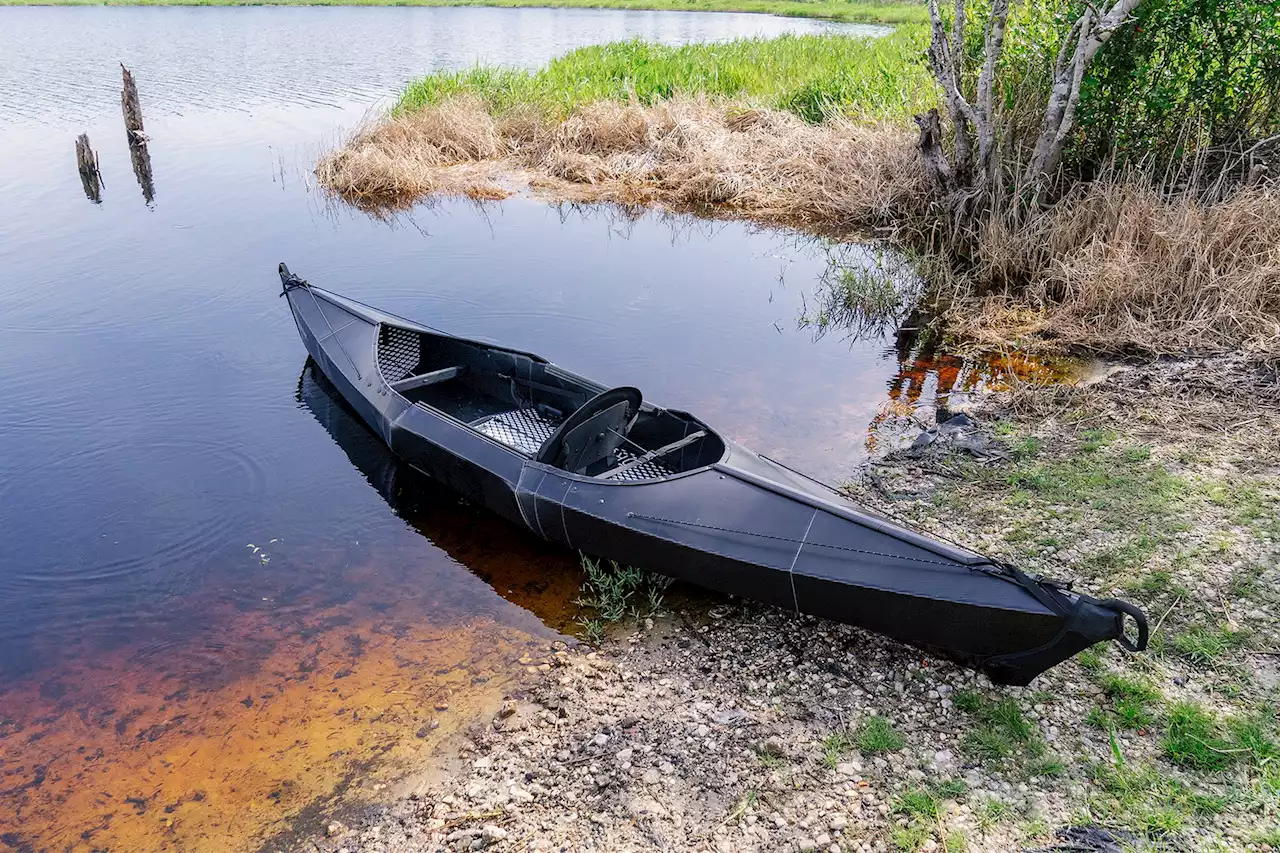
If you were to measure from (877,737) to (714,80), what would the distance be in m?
17.5

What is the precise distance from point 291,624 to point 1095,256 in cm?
900

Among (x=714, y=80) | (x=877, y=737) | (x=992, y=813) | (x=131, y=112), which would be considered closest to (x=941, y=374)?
(x=877, y=737)

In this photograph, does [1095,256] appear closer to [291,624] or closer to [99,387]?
[291,624]

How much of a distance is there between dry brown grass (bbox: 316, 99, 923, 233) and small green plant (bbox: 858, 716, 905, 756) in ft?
33.7

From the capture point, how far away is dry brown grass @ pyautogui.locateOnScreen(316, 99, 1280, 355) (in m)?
9.00

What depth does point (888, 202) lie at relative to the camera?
43.5 ft

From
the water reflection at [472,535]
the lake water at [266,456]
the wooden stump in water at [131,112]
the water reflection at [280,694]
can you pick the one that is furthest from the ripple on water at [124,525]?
the wooden stump in water at [131,112]

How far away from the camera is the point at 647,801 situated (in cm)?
433

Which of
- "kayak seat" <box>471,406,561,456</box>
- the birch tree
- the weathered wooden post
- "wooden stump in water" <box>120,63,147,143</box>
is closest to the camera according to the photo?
"kayak seat" <box>471,406,561,456</box>

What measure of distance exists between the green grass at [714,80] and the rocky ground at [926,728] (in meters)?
10.7

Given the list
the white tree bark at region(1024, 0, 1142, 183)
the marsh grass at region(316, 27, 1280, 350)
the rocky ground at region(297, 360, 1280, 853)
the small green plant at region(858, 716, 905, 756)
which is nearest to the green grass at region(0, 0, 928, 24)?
the marsh grass at region(316, 27, 1280, 350)

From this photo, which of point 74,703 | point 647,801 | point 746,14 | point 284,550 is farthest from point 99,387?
point 746,14

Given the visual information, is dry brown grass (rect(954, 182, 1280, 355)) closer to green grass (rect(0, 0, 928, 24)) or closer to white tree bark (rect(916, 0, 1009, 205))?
white tree bark (rect(916, 0, 1009, 205))

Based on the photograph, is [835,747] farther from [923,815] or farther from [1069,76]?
[1069,76]
